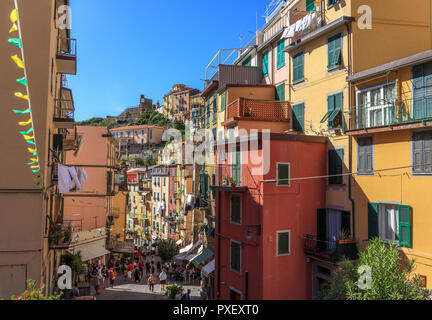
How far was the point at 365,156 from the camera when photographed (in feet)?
50.6

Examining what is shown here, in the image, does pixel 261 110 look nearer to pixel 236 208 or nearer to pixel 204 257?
pixel 236 208

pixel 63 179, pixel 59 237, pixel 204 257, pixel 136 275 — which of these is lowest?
pixel 136 275

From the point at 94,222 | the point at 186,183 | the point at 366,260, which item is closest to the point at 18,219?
the point at 366,260

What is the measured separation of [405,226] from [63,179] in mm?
14082

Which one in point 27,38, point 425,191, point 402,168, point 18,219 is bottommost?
point 18,219

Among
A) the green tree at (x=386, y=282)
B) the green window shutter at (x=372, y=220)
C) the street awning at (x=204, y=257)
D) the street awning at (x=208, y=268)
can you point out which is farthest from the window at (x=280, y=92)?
the green tree at (x=386, y=282)

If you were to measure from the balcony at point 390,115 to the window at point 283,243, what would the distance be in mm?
5460

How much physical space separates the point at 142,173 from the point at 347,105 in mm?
54188

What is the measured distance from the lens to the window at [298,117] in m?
19.3

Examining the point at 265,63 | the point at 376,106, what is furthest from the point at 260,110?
the point at 376,106

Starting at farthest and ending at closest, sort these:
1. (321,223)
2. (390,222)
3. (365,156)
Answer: (321,223)
(365,156)
(390,222)

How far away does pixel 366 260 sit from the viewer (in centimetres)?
1083

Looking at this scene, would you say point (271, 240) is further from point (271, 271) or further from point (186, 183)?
point (186, 183)
